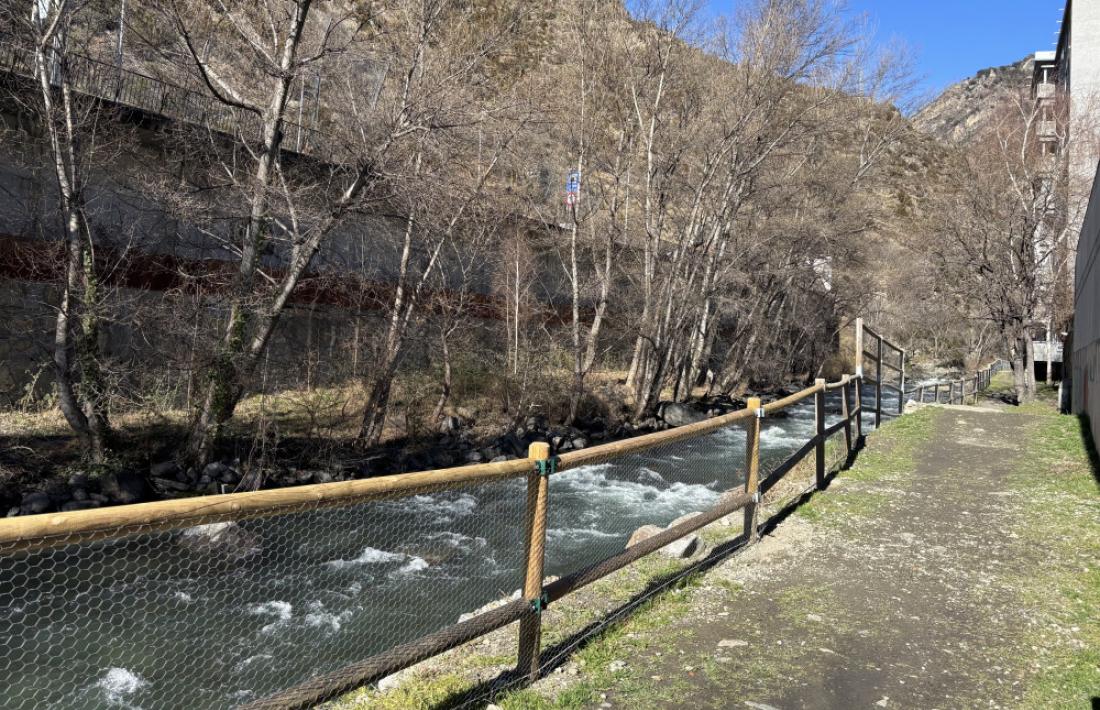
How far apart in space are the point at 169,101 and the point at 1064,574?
1798 cm

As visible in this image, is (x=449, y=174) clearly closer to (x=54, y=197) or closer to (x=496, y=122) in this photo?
(x=496, y=122)

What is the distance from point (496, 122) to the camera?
52.0 ft

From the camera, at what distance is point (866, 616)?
4.91m

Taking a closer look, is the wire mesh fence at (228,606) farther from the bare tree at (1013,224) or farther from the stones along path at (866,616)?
the bare tree at (1013,224)

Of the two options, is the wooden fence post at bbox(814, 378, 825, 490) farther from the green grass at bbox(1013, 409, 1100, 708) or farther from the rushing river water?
the rushing river water

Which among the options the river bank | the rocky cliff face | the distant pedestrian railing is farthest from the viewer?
the rocky cliff face

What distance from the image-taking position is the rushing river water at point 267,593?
229 inches

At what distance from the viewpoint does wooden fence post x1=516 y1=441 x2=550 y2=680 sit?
3.87m

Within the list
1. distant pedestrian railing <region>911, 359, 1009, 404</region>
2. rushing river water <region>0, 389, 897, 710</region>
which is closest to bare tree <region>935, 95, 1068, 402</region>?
distant pedestrian railing <region>911, 359, 1009, 404</region>

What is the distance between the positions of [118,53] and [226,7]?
367 centimetres

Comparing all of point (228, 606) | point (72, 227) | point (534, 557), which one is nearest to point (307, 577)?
point (228, 606)

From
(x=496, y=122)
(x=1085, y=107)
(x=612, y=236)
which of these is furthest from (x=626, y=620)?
(x=1085, y=107)

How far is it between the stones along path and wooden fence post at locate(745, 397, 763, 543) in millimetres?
233

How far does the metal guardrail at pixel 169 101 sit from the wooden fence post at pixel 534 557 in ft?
36.4
